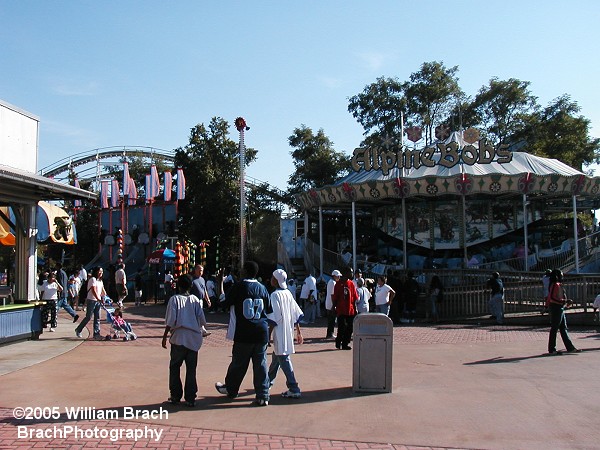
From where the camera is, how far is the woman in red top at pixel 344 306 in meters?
12.1

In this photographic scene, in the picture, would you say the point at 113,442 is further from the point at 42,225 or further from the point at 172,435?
the point at 42,225

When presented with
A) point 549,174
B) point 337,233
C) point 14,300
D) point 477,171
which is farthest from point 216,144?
point 14,300

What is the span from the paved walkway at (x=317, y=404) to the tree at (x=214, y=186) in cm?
2444

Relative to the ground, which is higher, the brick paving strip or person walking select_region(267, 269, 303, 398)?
person walking select_region(267, 269, 303, 398)

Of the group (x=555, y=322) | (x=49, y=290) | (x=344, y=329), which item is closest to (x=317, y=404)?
(x=344, y=329)

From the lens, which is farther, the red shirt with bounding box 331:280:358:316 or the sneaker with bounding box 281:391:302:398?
the red shirt with bounding box 331:280:358:316

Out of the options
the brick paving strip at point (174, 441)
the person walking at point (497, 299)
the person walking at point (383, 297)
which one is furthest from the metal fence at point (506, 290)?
the brick paving strip at point (174, 441)

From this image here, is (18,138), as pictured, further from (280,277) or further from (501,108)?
(501,108)

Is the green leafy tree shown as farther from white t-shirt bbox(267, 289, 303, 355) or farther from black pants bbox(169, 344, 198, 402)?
black pants bbox(169, 344, 198, 402)

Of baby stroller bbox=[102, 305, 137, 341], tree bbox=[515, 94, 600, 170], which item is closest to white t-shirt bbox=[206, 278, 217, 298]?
baby stroller bbox=[102, 305, 137, 341]

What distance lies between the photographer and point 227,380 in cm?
761

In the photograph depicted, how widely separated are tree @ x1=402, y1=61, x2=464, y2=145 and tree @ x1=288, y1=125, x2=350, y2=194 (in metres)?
7.26

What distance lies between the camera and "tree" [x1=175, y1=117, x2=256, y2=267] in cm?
3644

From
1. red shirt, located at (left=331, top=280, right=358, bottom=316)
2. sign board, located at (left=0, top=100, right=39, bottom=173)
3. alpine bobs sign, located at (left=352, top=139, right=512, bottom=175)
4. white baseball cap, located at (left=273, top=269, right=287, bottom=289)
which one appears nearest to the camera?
white baseball cap, located at (left=273, top=269, right=287, bottom=289)
